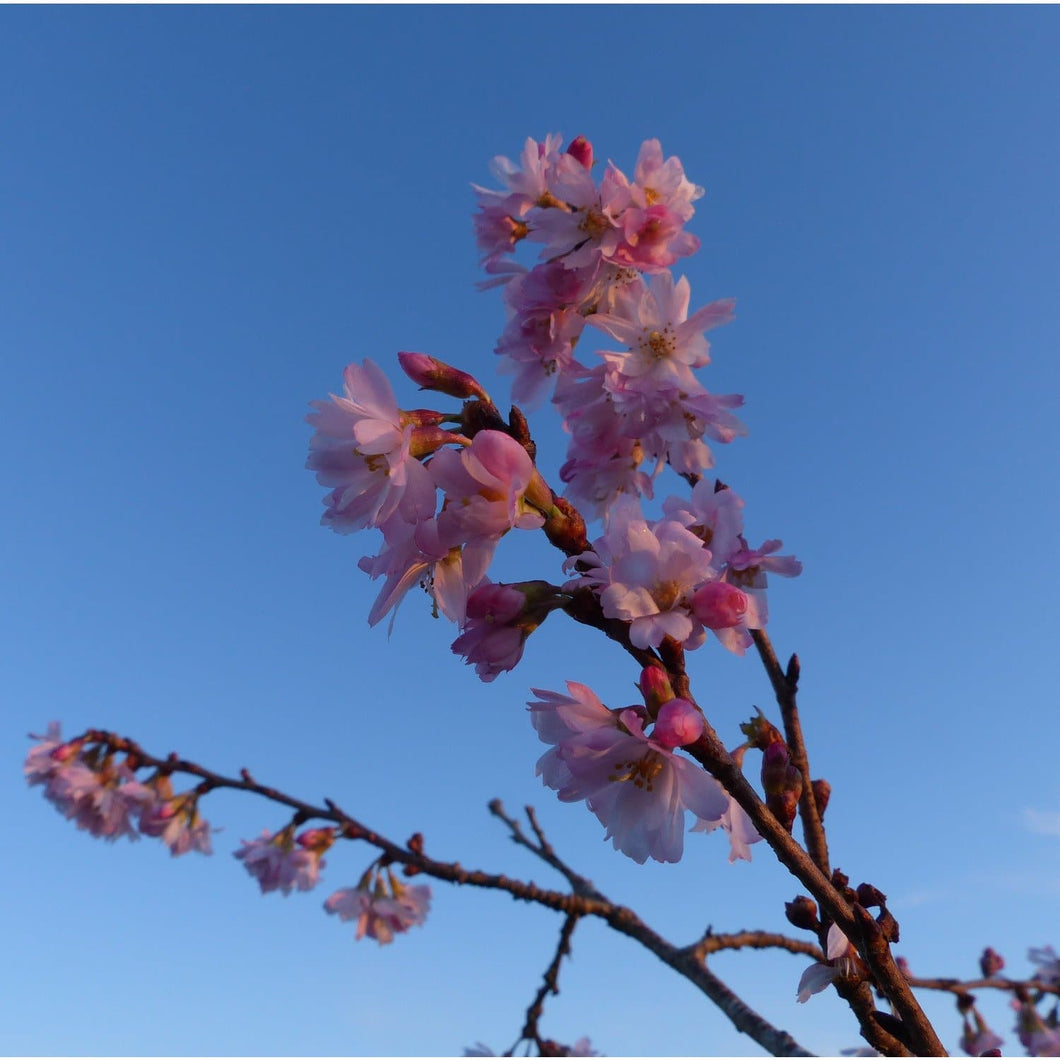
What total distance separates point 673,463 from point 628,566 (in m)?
0.96

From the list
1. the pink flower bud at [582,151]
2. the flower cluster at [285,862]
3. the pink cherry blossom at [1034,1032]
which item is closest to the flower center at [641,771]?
the pink flower bud at [582,151]

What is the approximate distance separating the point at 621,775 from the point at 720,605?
353 millimetres

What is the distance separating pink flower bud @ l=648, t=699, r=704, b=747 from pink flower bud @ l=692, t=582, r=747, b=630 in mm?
186

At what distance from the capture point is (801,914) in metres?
1.63

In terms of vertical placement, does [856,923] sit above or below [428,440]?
below

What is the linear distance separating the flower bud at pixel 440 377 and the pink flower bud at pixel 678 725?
2.40 ft

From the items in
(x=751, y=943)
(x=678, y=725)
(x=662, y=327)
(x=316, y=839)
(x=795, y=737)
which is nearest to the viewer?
(x=678, y=725)

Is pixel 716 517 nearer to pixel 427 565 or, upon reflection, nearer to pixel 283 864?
pixel 427 565

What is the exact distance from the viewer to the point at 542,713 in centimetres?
153

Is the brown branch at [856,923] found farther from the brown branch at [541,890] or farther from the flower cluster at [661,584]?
the brown branch at [541,890]

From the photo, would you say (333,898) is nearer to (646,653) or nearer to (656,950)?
(656,950)

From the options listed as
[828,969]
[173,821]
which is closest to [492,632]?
[828,969]

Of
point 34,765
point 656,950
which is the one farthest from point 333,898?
point 656,950

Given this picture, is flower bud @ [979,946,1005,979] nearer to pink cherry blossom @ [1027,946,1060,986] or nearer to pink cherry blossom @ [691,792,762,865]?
pink cherry blossom @ [1027,946,1060,986]
